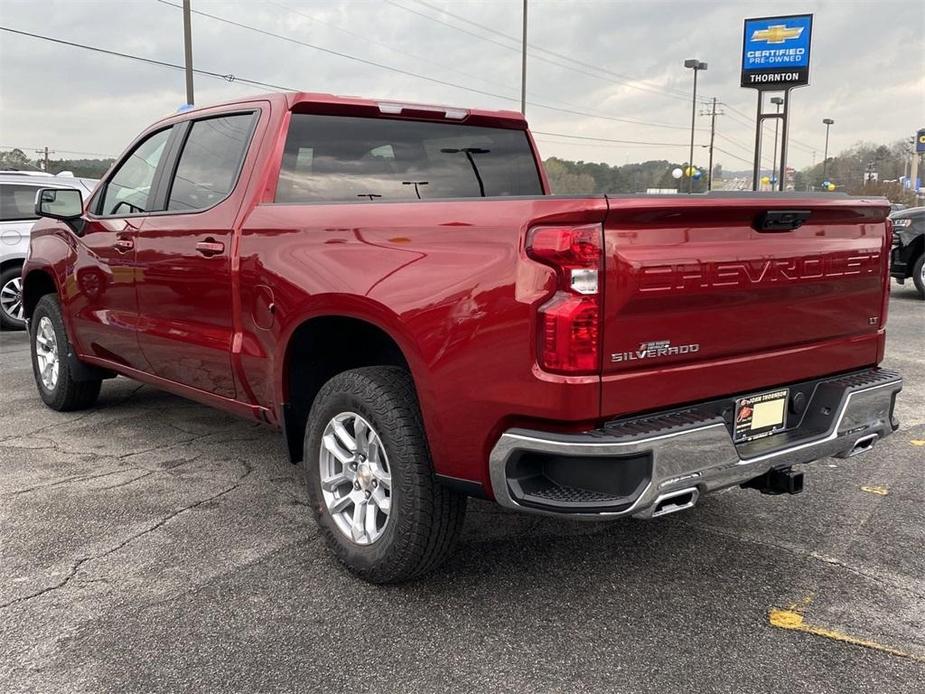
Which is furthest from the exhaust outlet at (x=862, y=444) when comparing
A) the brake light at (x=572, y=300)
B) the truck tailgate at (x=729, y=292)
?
the brake light at (x=572, y=300)

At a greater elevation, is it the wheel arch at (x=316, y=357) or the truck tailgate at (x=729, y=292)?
the truck tailgate at (x=729, y=292)

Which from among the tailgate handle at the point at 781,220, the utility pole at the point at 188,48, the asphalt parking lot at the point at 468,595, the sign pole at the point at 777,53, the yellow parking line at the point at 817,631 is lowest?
the asphalt parking lot at the point at 468,595

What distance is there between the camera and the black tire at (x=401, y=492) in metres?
2.92

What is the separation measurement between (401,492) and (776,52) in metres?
36.0

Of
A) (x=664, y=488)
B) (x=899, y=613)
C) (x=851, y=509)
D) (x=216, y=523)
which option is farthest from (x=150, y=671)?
(x=851, y=509)

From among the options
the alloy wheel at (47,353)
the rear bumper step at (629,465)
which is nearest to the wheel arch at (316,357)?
the rear bumper step at (629,465)

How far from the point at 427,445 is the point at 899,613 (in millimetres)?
1765

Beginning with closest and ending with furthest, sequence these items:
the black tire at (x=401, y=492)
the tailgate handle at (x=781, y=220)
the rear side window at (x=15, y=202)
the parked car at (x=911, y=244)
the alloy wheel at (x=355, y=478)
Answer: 1. the tailgate handle at (x=781, y=220)
2. the black tire at (x=401, y=492)
3. the alloy wheel at (x=355, y=478)
4. the rear side window at (x=15, y=202)
5. the parked car at (x=911, y=244)

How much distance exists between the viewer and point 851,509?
3.96 metres

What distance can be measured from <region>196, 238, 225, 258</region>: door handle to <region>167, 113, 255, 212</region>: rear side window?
8.5 inches

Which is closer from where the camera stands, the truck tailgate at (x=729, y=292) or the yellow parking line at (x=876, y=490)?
the truck tailgate at (x=729, y=292)

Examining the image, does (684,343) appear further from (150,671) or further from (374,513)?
(150,671)

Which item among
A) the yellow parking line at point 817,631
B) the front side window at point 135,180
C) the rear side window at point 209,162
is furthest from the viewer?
the front side window at point 135,180

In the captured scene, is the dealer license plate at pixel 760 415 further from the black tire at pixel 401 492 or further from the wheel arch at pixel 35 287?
the wheel arch at pixel 35 287
